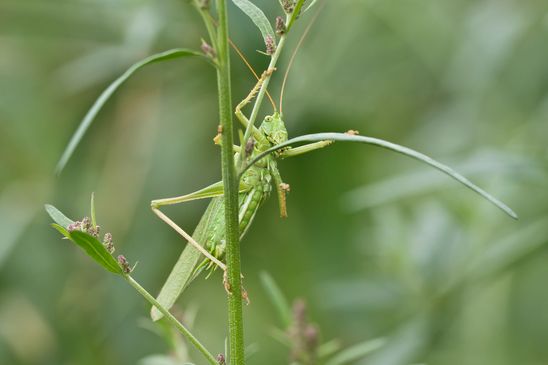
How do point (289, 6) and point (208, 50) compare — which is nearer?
point (208, 50)

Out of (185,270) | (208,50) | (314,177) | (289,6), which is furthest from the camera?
(314,177)

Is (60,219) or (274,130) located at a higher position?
(274,130)

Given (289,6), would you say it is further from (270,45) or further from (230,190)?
(230,190)

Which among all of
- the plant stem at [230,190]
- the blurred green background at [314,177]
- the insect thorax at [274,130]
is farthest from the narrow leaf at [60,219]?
the blurred green background at [314,177]

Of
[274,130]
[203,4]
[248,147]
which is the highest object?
[274,130]

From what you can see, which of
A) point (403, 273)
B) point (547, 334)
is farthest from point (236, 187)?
point (547, 334)

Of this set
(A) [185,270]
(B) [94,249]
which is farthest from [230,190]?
(A) [185,270]
